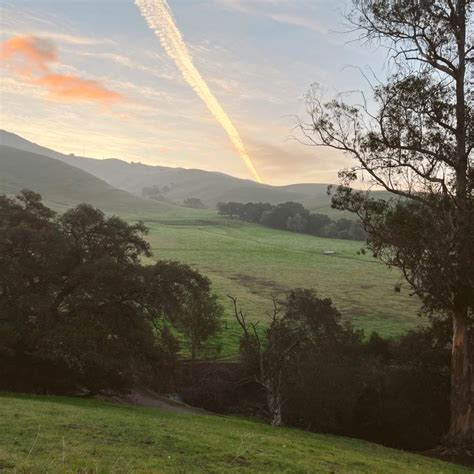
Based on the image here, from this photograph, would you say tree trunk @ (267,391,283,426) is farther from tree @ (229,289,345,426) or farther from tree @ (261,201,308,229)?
tree @ (261,201,308,229)

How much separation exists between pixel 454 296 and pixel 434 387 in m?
11.8

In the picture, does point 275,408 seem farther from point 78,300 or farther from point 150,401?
point 78,300

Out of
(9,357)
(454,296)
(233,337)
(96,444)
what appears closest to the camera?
(96,444)

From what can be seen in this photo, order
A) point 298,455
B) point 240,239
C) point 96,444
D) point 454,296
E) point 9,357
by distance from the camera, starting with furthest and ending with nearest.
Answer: point 240,239 → point 9,357 → point 454,296 → point 298,455 → point 96,444

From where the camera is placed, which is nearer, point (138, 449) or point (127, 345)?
point (138, 449)

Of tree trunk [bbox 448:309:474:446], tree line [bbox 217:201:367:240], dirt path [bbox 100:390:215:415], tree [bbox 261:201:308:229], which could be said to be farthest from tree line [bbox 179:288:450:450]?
tree [bbox 261:201:308:229]

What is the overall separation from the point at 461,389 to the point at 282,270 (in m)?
77.2

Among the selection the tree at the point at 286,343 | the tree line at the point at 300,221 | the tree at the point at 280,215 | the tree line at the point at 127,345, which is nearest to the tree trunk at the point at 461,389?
the tree line at the point at 127,345

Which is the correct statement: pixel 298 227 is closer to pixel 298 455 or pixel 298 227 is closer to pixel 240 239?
pixel 240 239

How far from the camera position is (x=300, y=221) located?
170 metres

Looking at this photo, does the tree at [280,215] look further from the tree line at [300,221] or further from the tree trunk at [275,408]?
the tree trunk at [275,408]

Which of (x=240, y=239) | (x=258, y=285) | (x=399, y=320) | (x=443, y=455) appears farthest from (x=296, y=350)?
(x=240, y=239)

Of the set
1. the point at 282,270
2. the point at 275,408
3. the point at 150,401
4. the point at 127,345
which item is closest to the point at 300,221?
the point at 282,270

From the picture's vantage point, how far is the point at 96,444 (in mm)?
14492
